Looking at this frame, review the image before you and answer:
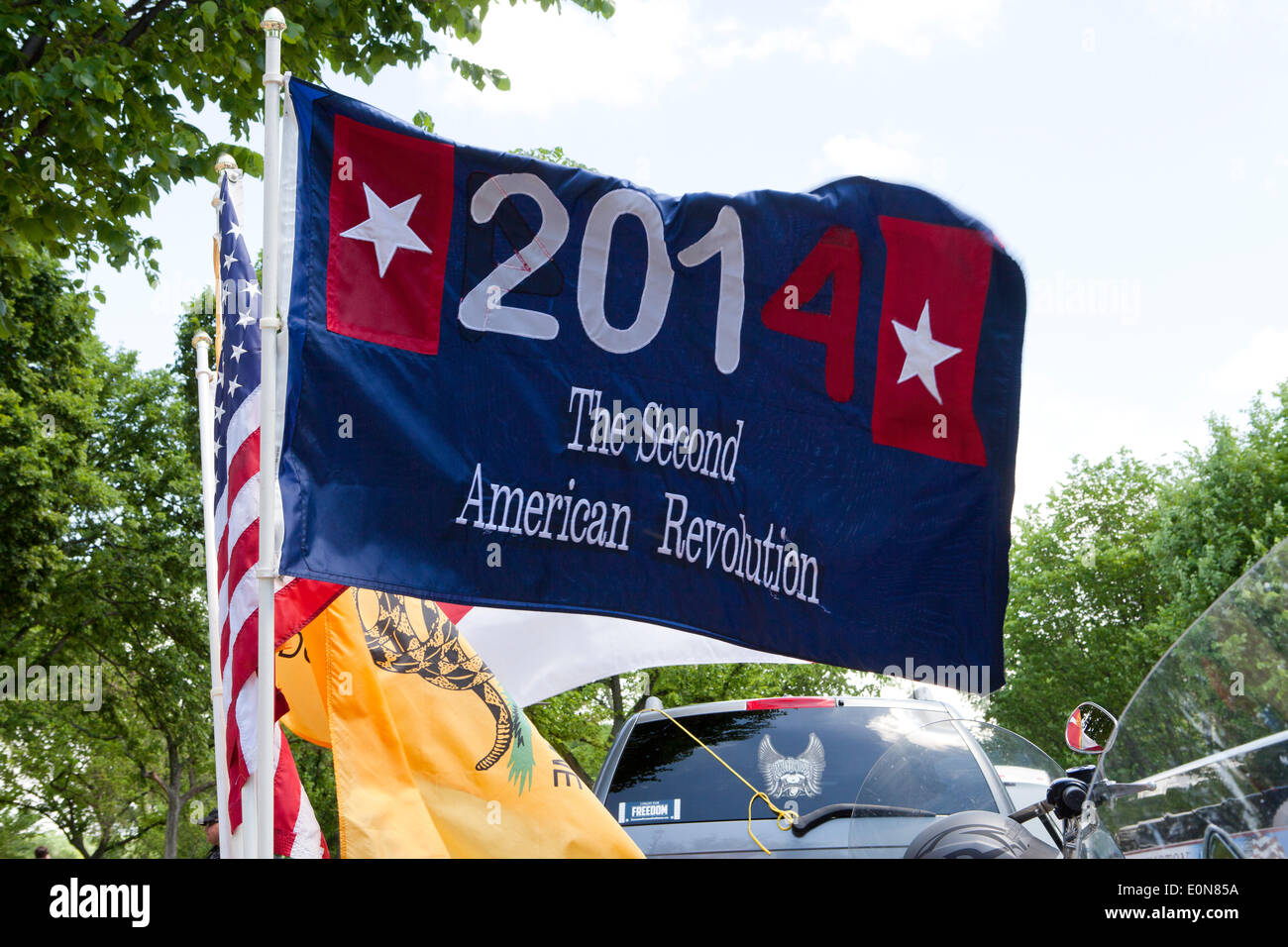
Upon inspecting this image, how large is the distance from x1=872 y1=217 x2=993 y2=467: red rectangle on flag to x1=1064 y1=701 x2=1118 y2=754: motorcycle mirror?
3.52ft

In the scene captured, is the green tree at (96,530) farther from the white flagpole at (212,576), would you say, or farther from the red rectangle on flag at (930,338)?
the red rectangle on flag at (930,338)

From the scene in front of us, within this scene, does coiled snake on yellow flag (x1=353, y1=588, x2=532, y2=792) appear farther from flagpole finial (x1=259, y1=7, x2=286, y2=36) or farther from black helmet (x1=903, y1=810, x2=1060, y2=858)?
flagpole finial (x1=259, y1=7, x2=286, y2=36)

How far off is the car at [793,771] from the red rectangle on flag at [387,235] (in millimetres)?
2313

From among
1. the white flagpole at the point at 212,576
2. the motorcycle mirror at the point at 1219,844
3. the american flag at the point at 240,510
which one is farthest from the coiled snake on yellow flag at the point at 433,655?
the motorcycle mirror at the point at 1219,844

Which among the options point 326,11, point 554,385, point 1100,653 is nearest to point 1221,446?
point 1100,653

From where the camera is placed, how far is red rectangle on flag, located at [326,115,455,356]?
3.52m

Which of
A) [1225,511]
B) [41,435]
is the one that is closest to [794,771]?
[41,435]

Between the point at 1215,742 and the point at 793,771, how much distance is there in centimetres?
279

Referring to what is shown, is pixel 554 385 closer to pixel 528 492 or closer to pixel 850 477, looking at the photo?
pixel 528 492

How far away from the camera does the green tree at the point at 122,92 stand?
22.4ft

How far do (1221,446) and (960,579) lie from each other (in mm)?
27254

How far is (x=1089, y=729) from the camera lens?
4570 mm

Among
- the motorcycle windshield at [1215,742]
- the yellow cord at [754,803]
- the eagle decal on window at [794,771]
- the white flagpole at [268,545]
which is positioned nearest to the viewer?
the motorcycle windshield at [1215,742]

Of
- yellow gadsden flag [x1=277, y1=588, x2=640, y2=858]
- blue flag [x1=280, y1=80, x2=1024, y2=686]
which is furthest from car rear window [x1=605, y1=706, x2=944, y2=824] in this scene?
yellow gadsden flag [x1=277, y1=588, x2=640, y2=858]
